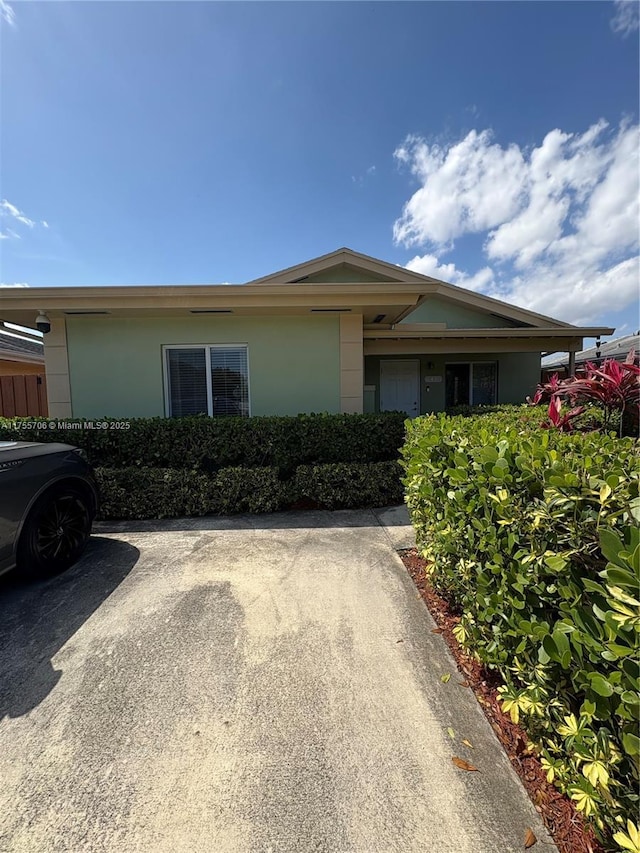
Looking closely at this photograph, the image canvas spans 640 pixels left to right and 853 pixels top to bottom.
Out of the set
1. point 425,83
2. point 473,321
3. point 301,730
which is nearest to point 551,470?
point 301,730

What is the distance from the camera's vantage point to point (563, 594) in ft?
4.54

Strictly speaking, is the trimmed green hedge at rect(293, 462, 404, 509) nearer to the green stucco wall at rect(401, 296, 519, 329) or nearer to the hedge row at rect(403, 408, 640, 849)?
the hedge row at rect(403, 408, 640, 849)

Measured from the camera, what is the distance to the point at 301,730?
1837mm

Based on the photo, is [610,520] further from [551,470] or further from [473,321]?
[473,321]

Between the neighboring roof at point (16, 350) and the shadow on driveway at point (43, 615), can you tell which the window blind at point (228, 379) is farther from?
the neighboring roof at point (16, 350)

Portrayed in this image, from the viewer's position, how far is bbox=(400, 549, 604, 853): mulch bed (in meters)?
1.34

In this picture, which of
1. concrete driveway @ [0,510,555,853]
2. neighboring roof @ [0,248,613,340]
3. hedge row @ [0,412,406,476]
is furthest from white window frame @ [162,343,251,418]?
concrete driveway @ [0,510,555,853]

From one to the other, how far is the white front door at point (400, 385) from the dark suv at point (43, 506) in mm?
9059

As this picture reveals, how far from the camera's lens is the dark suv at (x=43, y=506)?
118 inches

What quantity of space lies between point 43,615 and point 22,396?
32.6 ft

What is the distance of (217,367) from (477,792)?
6075mm

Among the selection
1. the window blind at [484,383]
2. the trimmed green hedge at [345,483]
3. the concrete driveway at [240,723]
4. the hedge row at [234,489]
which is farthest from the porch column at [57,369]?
the window blind at [484,383]

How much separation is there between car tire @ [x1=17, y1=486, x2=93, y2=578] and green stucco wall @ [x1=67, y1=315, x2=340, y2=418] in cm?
Answer: 289

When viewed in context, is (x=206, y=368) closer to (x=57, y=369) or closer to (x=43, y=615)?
(x=57, y=369)
